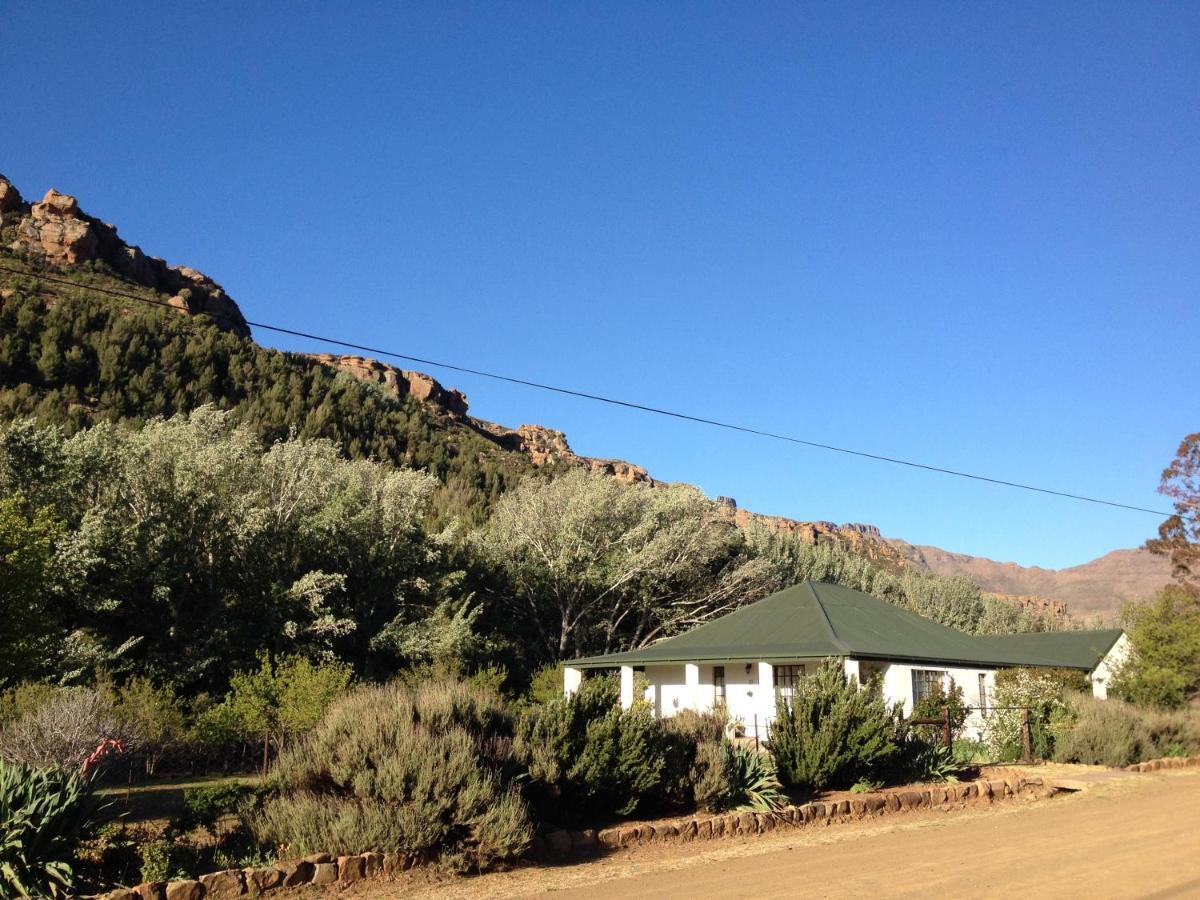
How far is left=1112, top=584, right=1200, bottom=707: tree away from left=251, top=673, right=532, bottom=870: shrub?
24.3 metres

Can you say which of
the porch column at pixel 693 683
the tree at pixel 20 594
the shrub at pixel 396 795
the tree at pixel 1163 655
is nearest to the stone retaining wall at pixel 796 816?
the shrub at pixel 396 795

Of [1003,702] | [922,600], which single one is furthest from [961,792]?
[922,600]

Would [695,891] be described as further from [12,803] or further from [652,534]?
[652,534]

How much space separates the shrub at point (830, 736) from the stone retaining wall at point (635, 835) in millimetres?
631

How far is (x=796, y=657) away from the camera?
76.6ft

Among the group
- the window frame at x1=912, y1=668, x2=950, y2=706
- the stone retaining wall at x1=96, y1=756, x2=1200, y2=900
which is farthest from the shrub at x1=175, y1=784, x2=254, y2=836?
the window frame at x1=912, y1=668, x2=950, y2=706

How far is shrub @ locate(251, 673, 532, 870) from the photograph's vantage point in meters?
8.27

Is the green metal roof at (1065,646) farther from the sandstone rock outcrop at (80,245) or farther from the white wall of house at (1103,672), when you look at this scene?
the sandstone rock outcrop at (80,245)

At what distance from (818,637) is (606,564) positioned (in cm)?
1176

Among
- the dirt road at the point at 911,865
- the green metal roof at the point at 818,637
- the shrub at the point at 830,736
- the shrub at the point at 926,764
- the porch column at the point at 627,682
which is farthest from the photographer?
the porch column at the point at 627,682

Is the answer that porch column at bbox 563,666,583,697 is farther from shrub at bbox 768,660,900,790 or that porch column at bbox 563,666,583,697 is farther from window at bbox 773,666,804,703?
shrub at bbox 768,660,900,790

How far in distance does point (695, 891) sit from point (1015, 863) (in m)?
3.48

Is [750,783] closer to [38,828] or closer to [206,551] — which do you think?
[38,828]

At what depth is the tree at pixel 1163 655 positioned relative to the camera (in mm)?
27297
